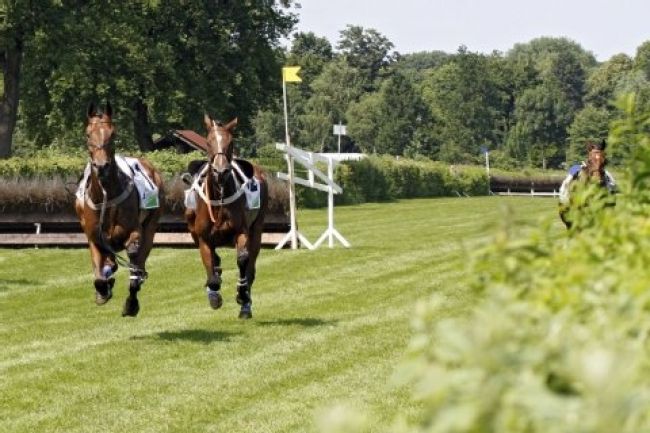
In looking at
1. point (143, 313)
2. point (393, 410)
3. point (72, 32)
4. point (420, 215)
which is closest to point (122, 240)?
point (143, 313)

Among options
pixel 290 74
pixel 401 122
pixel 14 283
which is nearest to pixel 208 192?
pixel 14 283

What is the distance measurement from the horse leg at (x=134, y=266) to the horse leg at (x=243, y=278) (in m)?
1.15

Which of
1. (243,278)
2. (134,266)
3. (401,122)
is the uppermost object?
(401,122)

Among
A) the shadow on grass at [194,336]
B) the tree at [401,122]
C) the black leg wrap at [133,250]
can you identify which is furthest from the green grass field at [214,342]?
the tree at [401,122]

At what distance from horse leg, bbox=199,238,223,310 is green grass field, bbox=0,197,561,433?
1.30ft

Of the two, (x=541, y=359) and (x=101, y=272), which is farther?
(x=101, y=272)

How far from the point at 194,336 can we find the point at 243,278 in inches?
58.7

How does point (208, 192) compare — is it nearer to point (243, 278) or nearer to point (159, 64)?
point (243, 278)

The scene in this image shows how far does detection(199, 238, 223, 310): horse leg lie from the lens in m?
15.6

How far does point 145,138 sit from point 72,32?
43.1 feet

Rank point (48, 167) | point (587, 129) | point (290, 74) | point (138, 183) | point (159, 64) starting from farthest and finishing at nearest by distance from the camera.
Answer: point (587, 129)
point (159, 64)
point (48, 167)
point (290, 74)
point (138, 183)

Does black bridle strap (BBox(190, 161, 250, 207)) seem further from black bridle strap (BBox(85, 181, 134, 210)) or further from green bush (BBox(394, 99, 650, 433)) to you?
green bush (BBox(394, 99, 650, 433))

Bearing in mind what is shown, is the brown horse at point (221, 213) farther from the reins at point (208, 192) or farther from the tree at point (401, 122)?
the tree at point (401, 122)

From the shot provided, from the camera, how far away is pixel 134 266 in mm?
15305
